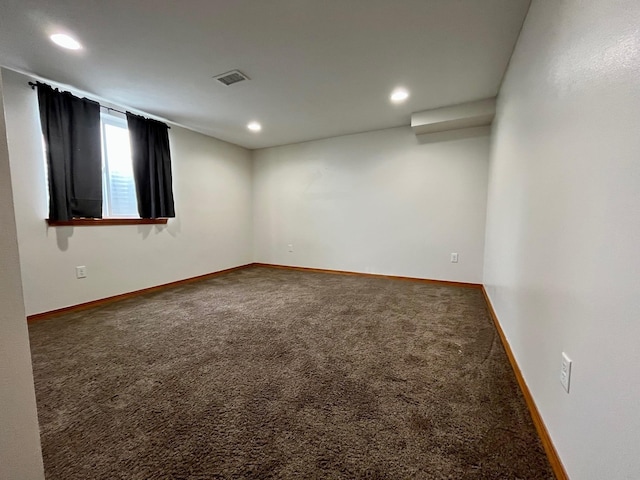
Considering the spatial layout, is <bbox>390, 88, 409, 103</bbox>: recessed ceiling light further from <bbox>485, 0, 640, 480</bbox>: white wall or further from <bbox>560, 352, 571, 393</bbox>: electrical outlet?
<bbox>560, 352, 571, 393</bbox>: electrical outlet

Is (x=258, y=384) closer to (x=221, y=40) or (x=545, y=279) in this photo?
(x=545, y=279)

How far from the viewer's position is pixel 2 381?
64 cm

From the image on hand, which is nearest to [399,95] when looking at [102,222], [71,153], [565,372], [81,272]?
[565,372]

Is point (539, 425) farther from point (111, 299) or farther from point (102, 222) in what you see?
point (102, 222)

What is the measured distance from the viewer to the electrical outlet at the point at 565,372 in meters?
0.94

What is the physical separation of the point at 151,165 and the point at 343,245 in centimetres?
302

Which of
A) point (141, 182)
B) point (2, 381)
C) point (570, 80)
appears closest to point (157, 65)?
point (141, 182)

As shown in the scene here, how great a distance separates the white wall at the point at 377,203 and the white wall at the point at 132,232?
0.74 meters

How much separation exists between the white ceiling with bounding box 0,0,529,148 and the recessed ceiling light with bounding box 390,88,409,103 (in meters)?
0.07

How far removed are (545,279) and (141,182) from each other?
4045mm

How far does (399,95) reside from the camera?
2.81 m

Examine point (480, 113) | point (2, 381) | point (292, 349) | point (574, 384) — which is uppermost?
point (480, 113)

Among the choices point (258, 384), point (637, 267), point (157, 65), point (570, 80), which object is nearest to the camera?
point (637, 267)

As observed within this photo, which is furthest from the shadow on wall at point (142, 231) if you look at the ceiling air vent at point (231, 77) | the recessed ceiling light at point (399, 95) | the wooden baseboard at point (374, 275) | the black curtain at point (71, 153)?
the recessed ceiling light at point (399, 95)
